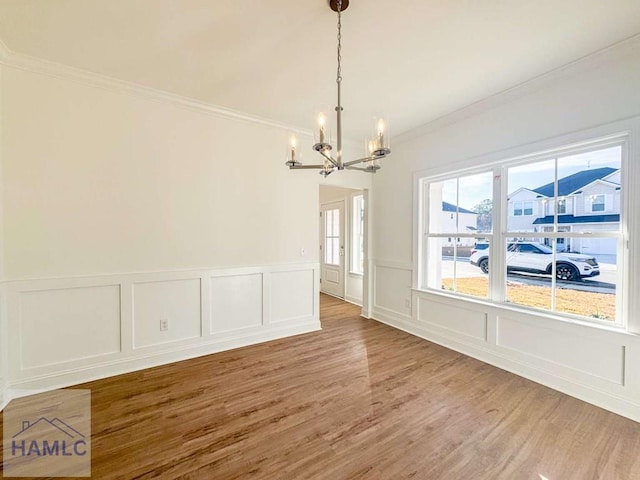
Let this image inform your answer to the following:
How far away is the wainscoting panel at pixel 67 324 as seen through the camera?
230 centimetres

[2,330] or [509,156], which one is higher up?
[509,156]

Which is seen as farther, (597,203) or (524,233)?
(524,233)

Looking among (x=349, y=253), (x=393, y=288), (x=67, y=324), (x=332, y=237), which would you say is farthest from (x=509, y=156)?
(x=67, y=324)

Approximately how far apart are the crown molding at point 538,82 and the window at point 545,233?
637 millimetres

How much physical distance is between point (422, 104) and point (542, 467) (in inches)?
127

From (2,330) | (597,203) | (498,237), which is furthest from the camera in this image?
(498,237)

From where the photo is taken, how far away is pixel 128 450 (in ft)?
5.62

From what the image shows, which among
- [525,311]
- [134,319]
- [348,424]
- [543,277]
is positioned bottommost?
[348,424]

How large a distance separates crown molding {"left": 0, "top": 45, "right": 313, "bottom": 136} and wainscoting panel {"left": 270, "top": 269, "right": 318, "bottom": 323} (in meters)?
2.05

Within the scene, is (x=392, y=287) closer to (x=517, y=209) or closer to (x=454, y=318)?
(x=454, y=318)

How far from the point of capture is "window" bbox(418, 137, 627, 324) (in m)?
2.24

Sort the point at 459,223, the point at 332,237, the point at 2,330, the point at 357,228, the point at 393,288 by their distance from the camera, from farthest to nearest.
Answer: the point at 332,237 < the point at 357,228 < the point at 393,288 < the point at 459,223 < the point at 2,330

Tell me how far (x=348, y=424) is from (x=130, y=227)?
268 centimetres

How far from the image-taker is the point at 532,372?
2574 mm
